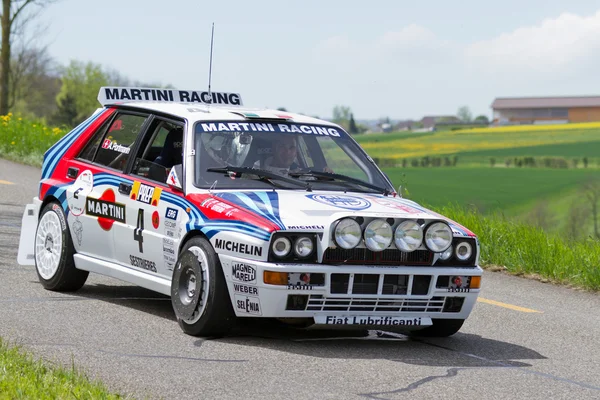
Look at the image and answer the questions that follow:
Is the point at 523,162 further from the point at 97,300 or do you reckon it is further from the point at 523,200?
the point at 97,300

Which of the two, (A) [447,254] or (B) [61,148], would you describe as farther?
(B) [61,148]

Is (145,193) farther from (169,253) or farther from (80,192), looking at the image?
(80,192)

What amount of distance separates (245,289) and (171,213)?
107cm

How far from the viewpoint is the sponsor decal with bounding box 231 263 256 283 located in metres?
6.93

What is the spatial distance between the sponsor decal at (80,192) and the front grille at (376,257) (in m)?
2.66

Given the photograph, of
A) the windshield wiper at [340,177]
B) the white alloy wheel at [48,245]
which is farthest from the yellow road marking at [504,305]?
the white alloy wheel at [48,245]

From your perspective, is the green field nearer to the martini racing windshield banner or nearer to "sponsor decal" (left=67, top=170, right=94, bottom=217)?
the martini racing windshield banner

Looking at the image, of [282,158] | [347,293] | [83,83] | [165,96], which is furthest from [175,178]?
[83,83]

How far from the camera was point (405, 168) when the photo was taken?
201ft

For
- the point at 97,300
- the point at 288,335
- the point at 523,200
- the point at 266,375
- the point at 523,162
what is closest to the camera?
the point at 266,375

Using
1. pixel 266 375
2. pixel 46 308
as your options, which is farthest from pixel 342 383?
pixel 46 308

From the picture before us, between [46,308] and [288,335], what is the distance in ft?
6.25

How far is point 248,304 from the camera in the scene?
23.0ft

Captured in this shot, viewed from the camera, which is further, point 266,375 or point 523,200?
Result: point 523,200
